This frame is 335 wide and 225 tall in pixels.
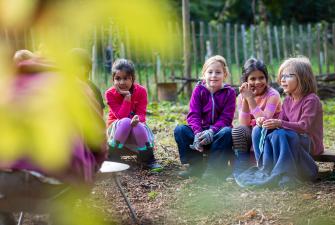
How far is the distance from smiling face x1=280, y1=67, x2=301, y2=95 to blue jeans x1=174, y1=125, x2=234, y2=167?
611 mm

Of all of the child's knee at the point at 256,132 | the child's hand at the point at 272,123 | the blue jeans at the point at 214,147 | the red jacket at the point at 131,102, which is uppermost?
the red jacket at the point at 131,102

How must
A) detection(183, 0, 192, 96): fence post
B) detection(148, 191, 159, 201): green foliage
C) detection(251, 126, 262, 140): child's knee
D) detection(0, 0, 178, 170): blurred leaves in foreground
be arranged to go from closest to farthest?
detection(0, 0, 178, 170): blurred leaves in foreground
detection(148, 191, 159, 201): green foliage
detection(251, 126, 262, 140): child's knee
detection(183, 0, 192, 96): fence post

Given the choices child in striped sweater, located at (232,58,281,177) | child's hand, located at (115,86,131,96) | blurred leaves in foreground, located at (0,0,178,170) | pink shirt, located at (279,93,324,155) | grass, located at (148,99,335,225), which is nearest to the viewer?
blurred leaves in foreground, located at (0,0,178,170)

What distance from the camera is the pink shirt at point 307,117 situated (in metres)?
4.23

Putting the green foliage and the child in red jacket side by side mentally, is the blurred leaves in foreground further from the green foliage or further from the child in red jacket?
the child in red jacket

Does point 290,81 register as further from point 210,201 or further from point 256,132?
point 210,201

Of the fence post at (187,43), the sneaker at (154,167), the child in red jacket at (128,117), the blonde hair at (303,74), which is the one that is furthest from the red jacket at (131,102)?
the fence post at (187,43)

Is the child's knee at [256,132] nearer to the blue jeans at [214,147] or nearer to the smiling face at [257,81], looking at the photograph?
the blue jeans at [214,147]

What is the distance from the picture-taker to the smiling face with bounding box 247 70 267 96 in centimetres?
459

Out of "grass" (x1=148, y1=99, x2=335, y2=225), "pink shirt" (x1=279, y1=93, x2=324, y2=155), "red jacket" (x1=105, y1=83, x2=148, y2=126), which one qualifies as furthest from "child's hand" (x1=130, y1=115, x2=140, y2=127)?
"pink shirt" (x1=279, y1=93, x2=324, y2=155)

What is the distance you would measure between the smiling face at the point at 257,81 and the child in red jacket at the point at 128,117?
3.36 feet

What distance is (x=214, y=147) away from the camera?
4.60 meters

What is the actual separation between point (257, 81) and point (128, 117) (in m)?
1.24

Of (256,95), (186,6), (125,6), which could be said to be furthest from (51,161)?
(186,6)
